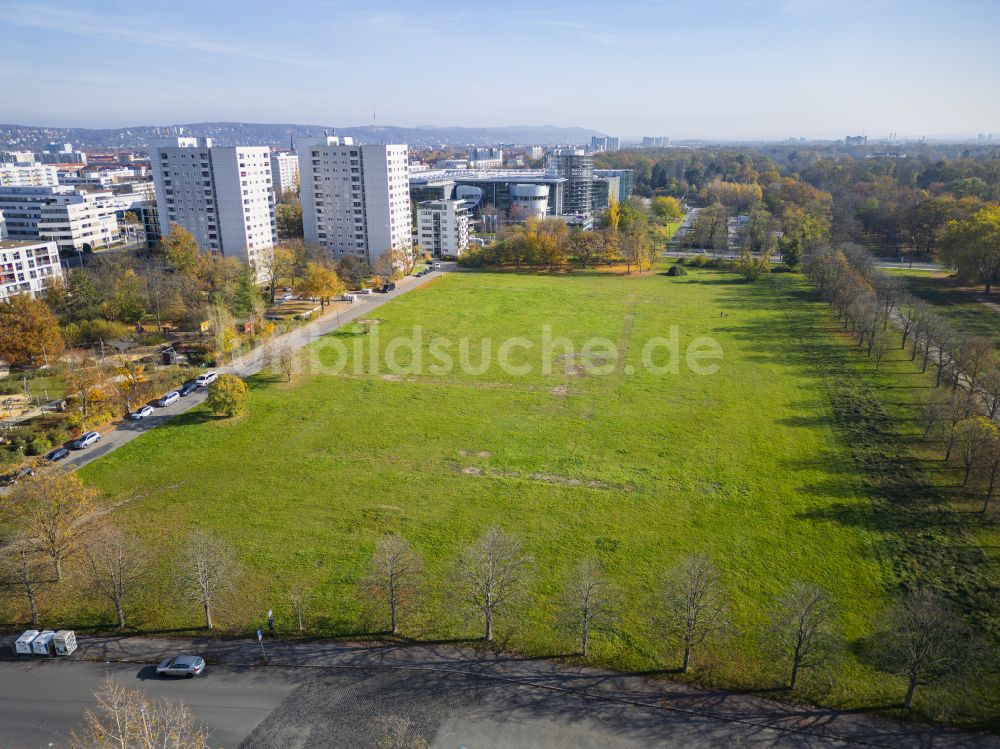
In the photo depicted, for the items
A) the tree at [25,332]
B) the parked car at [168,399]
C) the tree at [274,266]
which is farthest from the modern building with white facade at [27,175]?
the parked car at [168,399]

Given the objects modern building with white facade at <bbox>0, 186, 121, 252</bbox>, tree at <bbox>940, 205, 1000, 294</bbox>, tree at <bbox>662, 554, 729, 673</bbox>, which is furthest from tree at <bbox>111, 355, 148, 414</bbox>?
tree at <bbox>940, 205, 1000, 294</bbox>

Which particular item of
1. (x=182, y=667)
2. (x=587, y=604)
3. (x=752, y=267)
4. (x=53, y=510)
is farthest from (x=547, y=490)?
(x=752, y=267)

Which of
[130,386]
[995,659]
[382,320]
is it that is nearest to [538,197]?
[382,320]

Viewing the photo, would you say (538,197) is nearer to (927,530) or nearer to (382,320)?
(382,320)

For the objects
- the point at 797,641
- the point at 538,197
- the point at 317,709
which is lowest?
the point at 317,709

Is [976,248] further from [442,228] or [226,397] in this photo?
[226,397]

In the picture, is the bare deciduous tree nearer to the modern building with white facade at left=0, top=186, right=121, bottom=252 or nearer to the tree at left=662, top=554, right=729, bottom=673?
the tree at left=662, top=554, right=729, bottom=673

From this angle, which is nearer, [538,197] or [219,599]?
[219,599]
